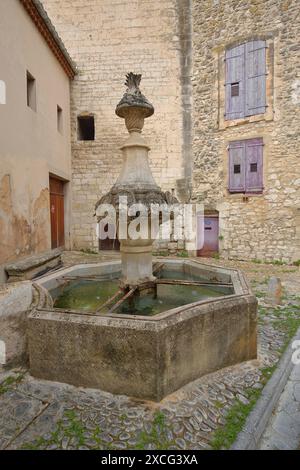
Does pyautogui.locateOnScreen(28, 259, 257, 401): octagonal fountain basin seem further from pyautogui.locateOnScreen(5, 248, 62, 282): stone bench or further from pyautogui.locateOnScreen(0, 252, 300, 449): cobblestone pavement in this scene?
pyautogui.locateOnScreen(5, 248, 62, 282): stone bench

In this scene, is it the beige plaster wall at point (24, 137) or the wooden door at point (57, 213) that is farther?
the wooden door at point (57, 213)

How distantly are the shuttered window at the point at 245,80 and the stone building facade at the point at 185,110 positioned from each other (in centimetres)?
12

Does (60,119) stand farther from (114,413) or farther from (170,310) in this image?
(114,413)

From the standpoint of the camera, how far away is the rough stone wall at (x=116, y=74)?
9.61m

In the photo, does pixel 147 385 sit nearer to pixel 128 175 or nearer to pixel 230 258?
pixel 128 175

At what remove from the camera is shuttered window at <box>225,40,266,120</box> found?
8.55m

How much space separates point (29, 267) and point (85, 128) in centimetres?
713

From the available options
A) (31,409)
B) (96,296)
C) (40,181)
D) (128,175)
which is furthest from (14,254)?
(31,409)

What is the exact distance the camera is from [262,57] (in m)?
8.48

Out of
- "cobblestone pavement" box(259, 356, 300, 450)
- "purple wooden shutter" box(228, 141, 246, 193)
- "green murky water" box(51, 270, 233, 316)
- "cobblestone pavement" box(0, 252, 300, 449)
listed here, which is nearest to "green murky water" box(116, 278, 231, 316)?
"green murky water" box(51, 270, 233, 316)

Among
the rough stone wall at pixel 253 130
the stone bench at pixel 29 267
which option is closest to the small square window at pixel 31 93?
the stone bench at pixel 29 267

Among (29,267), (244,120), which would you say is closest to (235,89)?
(244,120)

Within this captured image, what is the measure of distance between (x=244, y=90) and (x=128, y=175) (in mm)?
7380

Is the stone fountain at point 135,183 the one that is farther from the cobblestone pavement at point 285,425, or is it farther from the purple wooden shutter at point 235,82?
the purple wooden shutter at point 235,82
